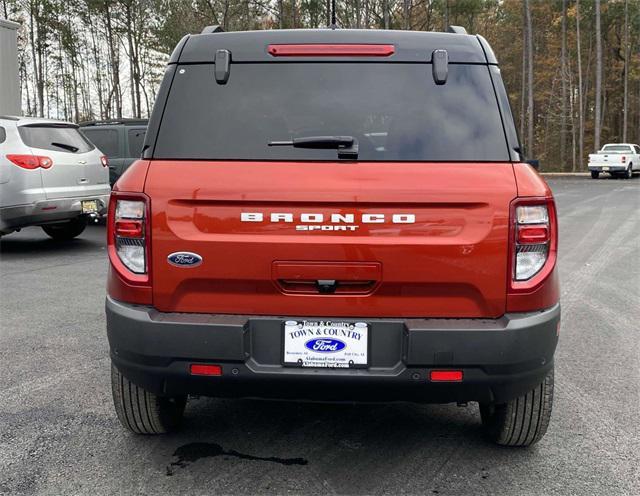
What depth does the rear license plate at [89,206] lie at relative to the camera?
9.78 m

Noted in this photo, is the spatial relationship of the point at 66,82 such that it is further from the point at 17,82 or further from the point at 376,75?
the point at 376,75

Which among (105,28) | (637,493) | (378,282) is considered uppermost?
(105,28)

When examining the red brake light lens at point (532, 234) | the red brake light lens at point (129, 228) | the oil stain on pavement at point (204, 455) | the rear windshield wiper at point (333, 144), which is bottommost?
the oil stain on pavement at point (204, 455)

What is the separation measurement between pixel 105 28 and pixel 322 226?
44.2 metres

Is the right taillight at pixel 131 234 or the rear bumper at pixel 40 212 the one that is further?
the rear bumper at pixel 40 212

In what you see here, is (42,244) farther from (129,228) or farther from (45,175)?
(129,228)

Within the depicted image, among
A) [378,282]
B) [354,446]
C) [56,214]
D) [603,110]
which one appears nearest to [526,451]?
[354,446]

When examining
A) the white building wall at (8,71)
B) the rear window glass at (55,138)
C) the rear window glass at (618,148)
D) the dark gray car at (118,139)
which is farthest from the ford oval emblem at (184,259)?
the rear window glass at (618,148)

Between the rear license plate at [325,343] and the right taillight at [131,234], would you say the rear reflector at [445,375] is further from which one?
the right taillight at [131,234]

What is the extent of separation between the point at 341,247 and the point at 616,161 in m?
34.4

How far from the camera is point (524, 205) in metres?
2.66

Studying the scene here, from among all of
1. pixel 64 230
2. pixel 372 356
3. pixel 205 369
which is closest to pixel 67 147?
pixel 64 230

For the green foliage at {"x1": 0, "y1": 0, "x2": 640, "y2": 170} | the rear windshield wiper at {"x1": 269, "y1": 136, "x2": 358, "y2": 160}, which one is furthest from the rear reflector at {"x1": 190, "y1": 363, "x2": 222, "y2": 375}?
the green foliage at {"x1": 0, "y1": 0, "x2": 640, "y2": 170}

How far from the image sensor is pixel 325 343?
2.66 meters
